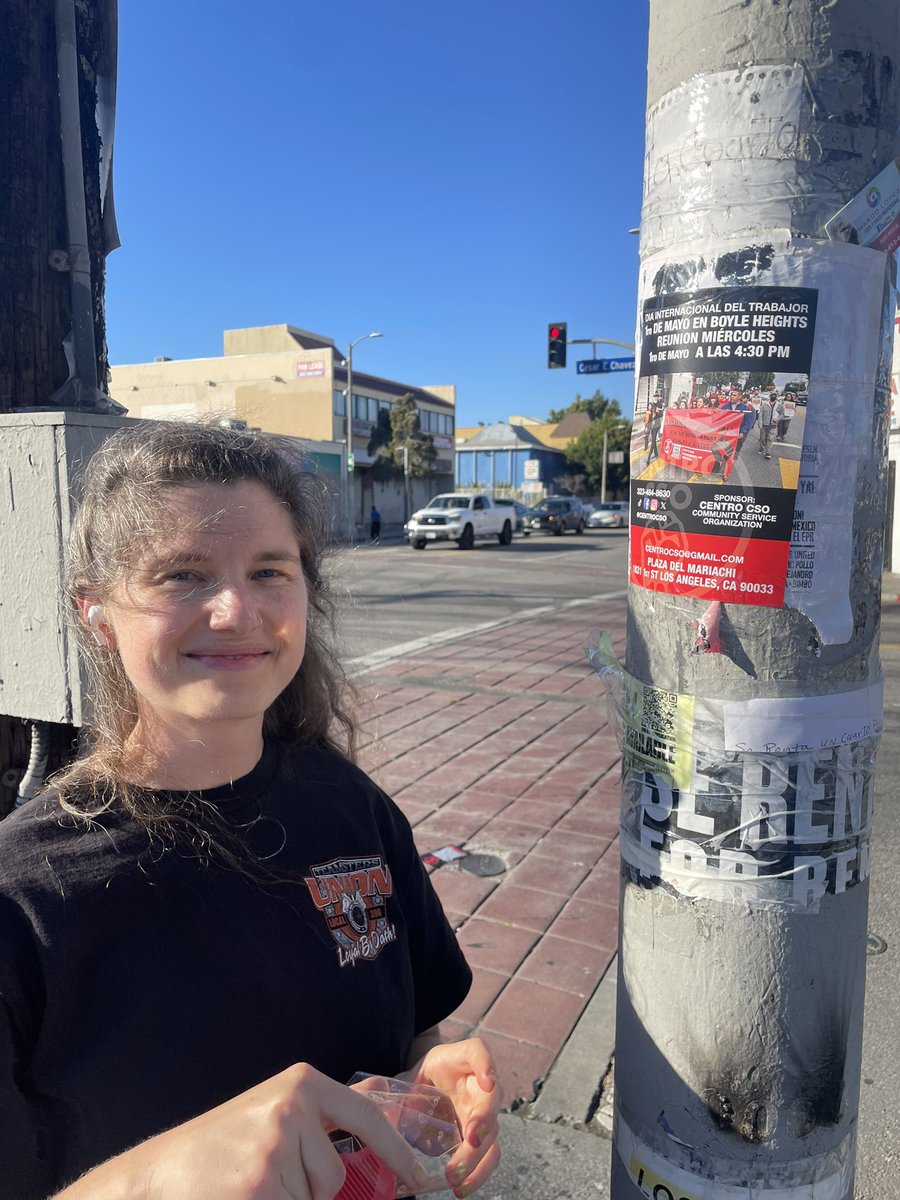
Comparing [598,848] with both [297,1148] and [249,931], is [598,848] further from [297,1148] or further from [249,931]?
[297,1148]

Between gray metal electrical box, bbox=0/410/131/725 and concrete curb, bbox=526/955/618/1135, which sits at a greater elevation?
gray metal electrical box, bbox=0/410/131/725

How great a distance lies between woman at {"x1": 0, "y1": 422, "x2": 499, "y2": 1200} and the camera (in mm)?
1074

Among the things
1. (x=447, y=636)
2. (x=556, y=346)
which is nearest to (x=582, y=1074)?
(x=447, y=636)

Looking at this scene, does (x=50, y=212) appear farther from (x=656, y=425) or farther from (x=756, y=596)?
(x=756, y=596)

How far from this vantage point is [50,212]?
2.23 metres

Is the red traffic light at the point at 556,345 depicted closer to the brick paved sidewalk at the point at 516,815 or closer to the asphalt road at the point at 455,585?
the asphalt road at the point at 455,585

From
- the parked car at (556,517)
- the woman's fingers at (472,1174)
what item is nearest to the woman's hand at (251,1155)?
the woman's fingers at (472,1174)

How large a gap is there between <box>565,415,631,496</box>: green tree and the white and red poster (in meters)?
63.9

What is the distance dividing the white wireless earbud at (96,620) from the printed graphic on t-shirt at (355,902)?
0.54 m

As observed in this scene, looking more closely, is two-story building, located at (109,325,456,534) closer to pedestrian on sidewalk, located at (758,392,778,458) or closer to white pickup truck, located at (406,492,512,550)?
white pickup truck, located at (406,492,512,550)

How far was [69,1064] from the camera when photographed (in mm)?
1137

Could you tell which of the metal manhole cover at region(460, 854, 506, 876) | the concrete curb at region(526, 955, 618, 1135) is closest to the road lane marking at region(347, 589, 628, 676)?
the metal manhole cover at region(460, 854, 506, 876)

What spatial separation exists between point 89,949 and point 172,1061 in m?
0.21

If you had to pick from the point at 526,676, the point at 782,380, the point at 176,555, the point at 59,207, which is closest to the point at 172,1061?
the point at 176,555
